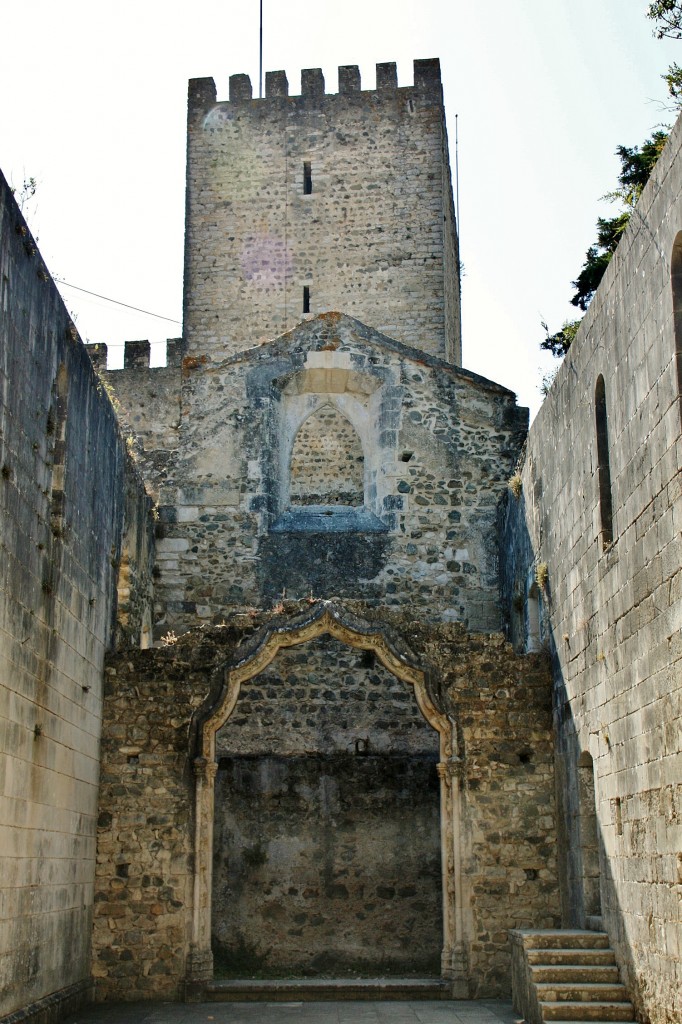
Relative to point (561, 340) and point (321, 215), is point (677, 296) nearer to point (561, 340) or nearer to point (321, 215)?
point (561, 340)

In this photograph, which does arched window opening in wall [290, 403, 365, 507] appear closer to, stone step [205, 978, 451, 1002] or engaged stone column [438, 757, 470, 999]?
engaged stone column [438, 757, 470, 999]

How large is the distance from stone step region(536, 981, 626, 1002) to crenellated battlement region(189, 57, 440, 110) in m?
20.1

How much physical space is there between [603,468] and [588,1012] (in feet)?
12.6

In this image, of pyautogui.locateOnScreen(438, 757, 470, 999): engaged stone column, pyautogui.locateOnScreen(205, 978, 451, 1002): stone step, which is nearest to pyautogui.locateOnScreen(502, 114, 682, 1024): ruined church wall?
pyautogui.locateOnScreen(438, 757, 470, 999): engaged stone column

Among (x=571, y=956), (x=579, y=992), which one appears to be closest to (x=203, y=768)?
(x=571, y=956)

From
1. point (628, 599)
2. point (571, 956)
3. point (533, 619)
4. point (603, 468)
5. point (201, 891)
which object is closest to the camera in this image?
point (628, 599)

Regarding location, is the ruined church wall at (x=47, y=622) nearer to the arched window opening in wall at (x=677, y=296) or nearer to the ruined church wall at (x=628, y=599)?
the ruined church wall at (x=628, y=599)

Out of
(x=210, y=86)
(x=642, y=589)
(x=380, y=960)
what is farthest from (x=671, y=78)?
(x=210, y=86)

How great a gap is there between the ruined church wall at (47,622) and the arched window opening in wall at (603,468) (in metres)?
4.12

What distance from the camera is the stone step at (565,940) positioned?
30.2 ft

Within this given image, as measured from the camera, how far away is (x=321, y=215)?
24672 millimetres

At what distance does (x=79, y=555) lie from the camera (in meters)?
10.3

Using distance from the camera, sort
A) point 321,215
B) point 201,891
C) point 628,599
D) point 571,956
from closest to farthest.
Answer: point 628,599
point 571,956
point 201,891
point 321,215

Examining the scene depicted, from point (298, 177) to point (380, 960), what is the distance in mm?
16060
